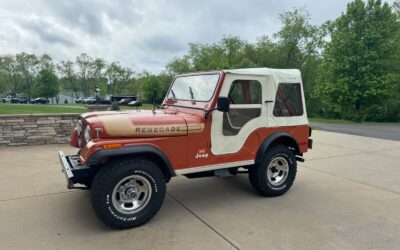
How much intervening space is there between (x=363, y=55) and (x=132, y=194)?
73.2 feet

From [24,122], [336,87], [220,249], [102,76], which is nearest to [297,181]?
[220,249]

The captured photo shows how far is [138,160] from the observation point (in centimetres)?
329

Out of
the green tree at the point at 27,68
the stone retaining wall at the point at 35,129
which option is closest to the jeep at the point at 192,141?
the stone retaining wall at the point at 35,129

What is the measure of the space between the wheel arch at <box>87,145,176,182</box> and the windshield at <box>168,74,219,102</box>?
1050mm

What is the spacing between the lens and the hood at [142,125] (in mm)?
3123

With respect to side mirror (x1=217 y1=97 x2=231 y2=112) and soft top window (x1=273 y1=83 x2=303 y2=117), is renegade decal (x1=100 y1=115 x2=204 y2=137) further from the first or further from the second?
soft top window (x1=273 y1=83 x2=303 y2=117)

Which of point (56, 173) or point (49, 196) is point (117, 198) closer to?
point (49, 196)

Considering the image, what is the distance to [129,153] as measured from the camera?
10.3ft

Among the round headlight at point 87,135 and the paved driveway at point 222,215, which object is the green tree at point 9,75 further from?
the round headlight at point 87,135

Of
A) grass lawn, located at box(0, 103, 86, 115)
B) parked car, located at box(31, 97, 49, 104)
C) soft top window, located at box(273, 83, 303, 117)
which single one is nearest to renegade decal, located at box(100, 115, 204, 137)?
soft top window, located at box(273, 83, 303, 117)

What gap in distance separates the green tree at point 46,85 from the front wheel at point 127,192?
5810 cm

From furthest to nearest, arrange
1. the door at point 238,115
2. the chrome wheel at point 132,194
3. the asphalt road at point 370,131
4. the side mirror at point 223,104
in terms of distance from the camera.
→ the asphalt road at point 370,131
the door at point 238,115
the side mirror at point 223,104
the chrome wheel at point 132,194

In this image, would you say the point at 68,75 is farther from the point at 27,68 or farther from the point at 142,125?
the point at 142,125

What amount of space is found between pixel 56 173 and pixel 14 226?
216 cm
